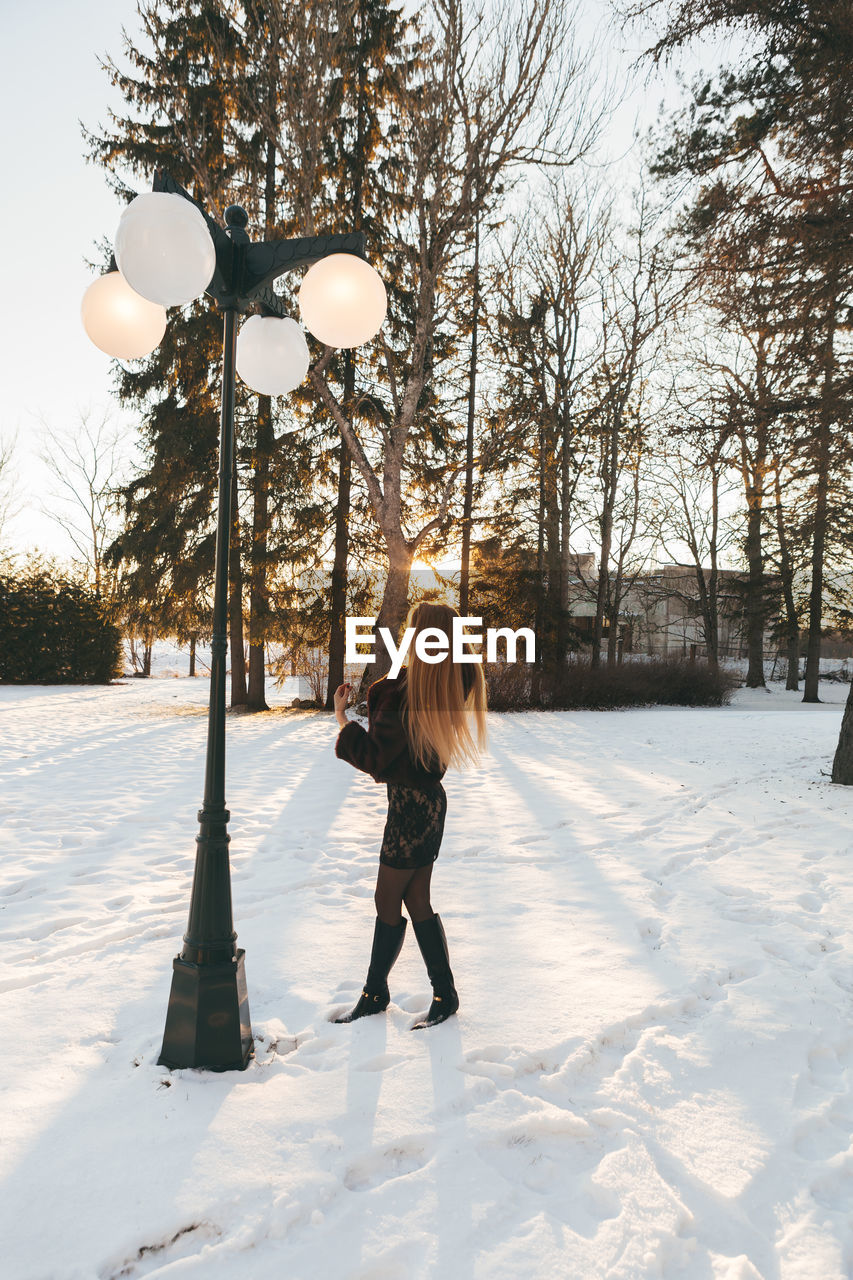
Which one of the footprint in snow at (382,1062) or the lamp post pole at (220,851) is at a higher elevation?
the lamp post pole at (220,851)

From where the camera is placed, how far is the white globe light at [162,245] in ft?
8.31

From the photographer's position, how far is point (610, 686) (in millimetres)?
18125

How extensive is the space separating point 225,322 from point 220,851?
2.20 m

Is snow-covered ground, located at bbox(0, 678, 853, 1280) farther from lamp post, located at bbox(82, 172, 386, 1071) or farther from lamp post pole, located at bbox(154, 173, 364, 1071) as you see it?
lamp post, located at bbox(82, 172, 386, 1071)

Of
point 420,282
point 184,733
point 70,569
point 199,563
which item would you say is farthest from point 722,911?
point 70,569

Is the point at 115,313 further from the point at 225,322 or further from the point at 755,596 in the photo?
the point at 755,596

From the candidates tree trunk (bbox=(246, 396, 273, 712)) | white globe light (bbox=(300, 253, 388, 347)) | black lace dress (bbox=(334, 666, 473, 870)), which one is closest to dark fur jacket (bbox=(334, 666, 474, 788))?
black lace dress (bbox=(334, 666, 473, 870))

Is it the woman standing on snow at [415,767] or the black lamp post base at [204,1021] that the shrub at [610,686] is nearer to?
the woman standing on snow at [415,767]

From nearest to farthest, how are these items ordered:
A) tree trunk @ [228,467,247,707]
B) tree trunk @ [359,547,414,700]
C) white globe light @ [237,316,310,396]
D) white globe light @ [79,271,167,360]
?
white globe light @ [79,271,167,360] < white globe light @ [237,316,310,396] < tree trunk @ [359,547,414,700] < tree trunk @ [228,467,247,707]

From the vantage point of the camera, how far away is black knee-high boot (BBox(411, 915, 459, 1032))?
3125mm

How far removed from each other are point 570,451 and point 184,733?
12.4 meters

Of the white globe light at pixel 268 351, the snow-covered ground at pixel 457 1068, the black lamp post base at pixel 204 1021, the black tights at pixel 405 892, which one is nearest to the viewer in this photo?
the snow-covered ground at pixel 457 1068

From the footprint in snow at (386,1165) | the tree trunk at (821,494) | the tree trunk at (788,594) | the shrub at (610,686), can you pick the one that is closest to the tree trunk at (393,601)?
the shrub at (610,686)

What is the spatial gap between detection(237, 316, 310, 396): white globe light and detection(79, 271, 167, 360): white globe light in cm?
73
